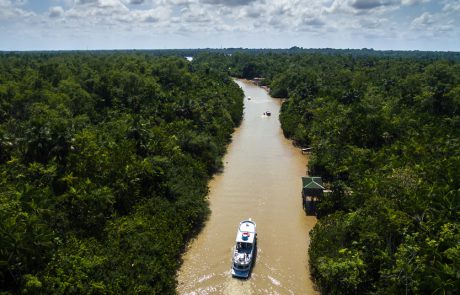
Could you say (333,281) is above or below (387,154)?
below

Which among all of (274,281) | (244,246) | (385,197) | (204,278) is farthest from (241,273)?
(385,197)

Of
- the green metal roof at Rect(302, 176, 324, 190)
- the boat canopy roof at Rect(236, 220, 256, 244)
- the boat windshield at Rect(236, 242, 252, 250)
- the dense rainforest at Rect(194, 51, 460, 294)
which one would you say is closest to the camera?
the dense rainforest at Rect(194, 51, 460, 294)

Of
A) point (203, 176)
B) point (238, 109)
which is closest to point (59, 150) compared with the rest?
point (203, 176)

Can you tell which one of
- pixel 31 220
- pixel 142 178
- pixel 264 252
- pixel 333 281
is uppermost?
pixel 31 220

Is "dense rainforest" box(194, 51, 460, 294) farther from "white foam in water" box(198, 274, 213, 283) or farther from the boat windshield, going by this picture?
"white foam in water" box(198, 274, 213, 283)

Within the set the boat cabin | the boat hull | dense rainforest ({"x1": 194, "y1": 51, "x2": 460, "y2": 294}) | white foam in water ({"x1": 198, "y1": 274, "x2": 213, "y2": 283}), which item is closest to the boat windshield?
the boat hull

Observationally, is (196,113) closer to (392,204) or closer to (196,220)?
(196,220)

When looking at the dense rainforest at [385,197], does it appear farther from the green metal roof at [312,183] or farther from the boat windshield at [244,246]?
the boat windshield at [244,246]

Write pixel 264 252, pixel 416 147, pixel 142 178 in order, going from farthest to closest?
pixel 416 147
pixel 142 178
pixel 264 252
